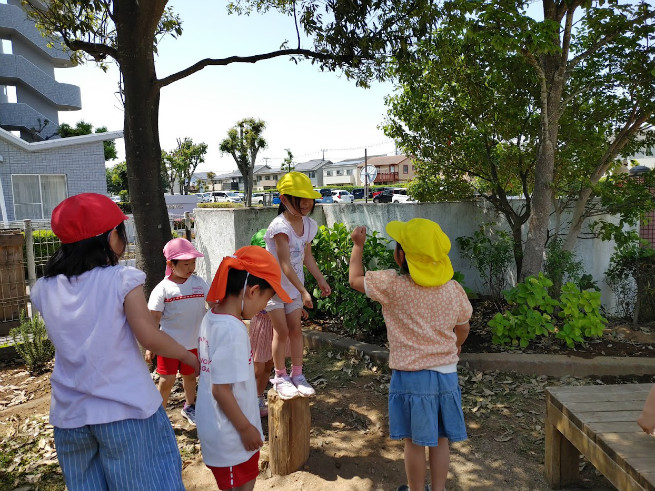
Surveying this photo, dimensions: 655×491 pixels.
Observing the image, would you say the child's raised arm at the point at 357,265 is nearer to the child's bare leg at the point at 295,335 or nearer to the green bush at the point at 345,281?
the child's bare leg at the point at 295,335

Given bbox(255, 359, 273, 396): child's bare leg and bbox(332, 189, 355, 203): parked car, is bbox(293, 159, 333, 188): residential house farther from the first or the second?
bbox(255, 359, 273, 396): child's bare leg

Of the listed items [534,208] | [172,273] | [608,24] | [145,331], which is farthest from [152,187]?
[608,24]

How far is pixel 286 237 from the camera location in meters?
3.61

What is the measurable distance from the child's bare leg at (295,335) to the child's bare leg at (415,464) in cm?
124

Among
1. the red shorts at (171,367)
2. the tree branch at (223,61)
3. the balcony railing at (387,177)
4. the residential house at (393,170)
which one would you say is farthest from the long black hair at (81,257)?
the balcony railing at (387,177)

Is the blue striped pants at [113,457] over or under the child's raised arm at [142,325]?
under

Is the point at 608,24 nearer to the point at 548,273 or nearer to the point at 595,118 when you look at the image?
the point at 595,118

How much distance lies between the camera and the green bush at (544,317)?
4.84 meters

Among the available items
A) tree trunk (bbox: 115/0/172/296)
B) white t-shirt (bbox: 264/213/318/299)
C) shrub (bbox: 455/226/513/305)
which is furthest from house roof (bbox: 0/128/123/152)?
white t-shirt (bbox: 264/213/318/299)

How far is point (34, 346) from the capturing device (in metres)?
5.32

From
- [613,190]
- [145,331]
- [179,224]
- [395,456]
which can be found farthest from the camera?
[179,224]

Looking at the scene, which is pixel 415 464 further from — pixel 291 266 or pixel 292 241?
pixel 292 241

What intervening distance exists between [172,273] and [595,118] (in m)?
5.17

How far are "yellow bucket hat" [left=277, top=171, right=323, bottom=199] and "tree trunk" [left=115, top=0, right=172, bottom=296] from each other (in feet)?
6.18
